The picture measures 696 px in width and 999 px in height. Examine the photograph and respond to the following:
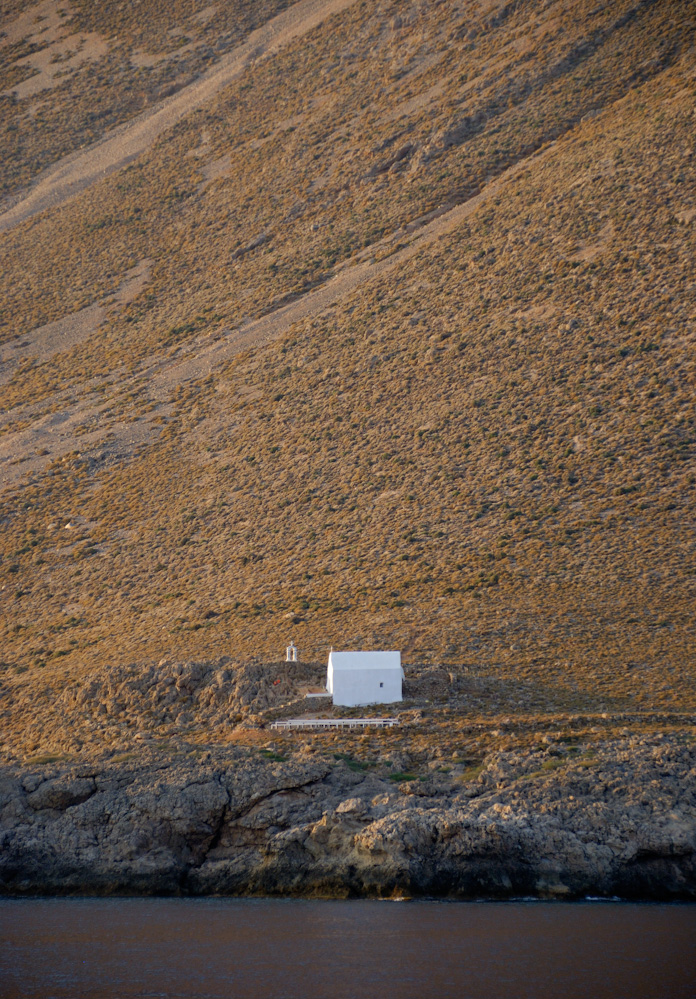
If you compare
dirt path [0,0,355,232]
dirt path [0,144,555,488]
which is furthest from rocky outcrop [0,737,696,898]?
dirt path [0,0,355,232]

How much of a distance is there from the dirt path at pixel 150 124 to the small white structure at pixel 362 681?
66.9m

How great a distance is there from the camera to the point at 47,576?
2152 inches

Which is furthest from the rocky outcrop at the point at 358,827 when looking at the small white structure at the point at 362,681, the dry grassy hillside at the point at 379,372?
the dry grassy hillside at the point at 379,372

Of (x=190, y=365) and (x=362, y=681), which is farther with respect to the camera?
(x=190, y=365)

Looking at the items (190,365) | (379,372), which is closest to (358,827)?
(379,372)

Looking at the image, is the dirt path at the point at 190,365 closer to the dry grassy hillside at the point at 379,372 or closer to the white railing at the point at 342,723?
the dry grassy hillside at the point at 379,372

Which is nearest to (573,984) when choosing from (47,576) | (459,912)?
(459,912)

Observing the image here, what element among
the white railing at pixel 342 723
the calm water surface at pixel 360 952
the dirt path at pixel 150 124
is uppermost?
the dirt path at pixel 150 124

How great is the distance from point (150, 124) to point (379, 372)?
158 feet

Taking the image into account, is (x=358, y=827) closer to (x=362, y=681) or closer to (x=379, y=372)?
(x=362, y=681)

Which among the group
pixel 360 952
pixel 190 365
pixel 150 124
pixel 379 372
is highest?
pixel 150 124

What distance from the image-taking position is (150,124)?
9694 centimetres

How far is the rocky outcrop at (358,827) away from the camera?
2802 centimetres

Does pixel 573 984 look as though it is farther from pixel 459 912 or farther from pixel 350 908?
pixel 350 908
